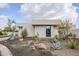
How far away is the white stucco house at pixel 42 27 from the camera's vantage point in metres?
2.05

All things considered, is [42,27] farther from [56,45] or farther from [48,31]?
[56,45]

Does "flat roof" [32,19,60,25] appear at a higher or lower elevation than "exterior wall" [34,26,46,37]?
higher

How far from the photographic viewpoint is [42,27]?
6.74 feet

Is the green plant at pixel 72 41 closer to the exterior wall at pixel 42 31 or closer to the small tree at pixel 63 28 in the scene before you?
the small tree at pixel 63 28

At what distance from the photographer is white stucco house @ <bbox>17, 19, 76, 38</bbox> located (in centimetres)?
205

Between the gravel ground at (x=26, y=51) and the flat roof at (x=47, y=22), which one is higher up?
the flat roof at (x=47, y=22)

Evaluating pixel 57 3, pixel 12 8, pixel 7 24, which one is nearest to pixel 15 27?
pixel 7 24

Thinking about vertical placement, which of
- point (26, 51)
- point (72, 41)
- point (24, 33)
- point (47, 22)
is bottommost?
point (26, 51)

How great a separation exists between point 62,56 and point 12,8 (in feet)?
2.90

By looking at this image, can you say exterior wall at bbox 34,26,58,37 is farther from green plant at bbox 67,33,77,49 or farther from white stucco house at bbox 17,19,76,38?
green plant at bbox 67,33,77,49

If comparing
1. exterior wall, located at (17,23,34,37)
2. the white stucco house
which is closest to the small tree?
the white stucco house

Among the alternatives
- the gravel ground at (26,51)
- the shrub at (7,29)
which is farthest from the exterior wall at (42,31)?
the shrub at (7,29)

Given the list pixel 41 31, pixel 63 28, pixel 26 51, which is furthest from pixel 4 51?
pixel 63 28

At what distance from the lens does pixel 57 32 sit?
2.04 m
